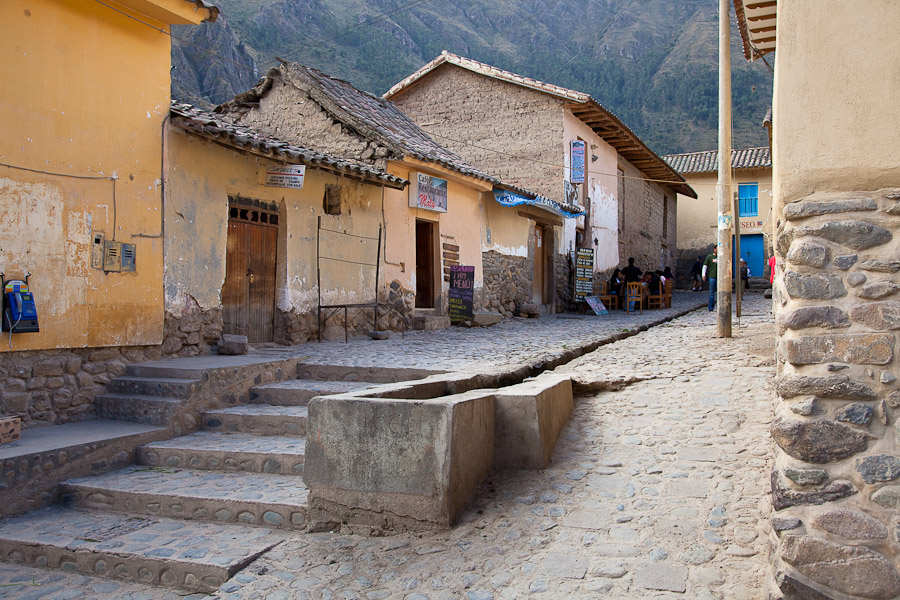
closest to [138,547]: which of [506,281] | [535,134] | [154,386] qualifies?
[154,386]

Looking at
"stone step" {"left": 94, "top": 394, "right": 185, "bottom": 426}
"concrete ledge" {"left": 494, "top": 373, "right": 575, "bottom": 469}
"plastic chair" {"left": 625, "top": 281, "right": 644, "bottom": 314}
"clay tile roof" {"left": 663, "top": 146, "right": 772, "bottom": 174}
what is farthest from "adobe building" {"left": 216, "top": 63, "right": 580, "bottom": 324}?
"clay tile roof" {"left": 663, "top": 146, "right": 772, "bottom": 174}

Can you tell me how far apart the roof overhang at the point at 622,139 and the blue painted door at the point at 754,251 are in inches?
168

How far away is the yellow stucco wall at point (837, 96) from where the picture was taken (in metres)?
2.84

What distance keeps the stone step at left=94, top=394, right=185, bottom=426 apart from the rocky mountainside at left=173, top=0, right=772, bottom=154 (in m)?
23.4

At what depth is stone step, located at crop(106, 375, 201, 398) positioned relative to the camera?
577cm

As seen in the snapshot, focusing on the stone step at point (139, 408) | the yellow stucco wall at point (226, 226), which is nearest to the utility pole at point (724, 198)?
the yellow stucco wall at point (226, 226)

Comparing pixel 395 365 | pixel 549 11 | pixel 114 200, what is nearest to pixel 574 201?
pixel 395 365

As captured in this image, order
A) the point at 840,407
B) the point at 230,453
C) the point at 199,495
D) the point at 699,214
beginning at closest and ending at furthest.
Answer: the point at 840,407 → the point at 199,495 → the point at 230,453 → the point at 699,214

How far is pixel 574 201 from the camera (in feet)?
56.7

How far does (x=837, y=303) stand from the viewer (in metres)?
2.81

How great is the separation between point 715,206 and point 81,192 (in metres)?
28.0

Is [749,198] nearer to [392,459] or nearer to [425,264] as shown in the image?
[425,264]

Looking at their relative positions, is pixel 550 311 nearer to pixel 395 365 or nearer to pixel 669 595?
pixel 395 365

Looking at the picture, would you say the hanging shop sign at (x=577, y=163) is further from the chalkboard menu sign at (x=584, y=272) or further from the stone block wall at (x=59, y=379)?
the stone block wall at (x=59, y=379)
